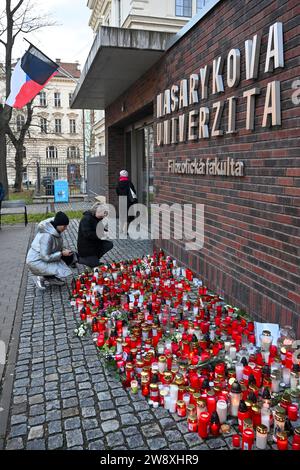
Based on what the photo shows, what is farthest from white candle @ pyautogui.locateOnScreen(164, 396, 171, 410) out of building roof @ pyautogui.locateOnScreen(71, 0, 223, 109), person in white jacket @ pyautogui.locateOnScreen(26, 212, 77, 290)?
building roof @ pyautogui.locateOnScreen(71, 0, 223, 109)

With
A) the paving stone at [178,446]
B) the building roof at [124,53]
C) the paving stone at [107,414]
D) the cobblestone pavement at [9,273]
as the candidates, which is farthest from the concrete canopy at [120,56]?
the paving stone at [178,446]

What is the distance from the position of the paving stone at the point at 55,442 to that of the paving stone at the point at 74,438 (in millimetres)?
45

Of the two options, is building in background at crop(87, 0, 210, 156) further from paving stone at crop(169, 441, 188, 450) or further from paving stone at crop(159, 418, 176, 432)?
paving stone at crop(169, 441, 188, 450)

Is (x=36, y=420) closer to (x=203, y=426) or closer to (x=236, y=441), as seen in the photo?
(x=203, y=426)

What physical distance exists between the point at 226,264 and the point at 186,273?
123 cm

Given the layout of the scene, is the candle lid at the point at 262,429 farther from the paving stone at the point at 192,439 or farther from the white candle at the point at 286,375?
the white candle at the point at 286,375

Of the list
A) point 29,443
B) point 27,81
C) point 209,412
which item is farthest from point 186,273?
point 27,81

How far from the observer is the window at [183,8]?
2009cm

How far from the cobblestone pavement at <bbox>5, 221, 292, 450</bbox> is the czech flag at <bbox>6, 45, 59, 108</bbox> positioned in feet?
23.9

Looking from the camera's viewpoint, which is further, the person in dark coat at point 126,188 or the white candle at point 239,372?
the person in dark coat at point 126,188

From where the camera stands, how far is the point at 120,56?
26.0ft

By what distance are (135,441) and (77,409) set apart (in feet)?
1.95

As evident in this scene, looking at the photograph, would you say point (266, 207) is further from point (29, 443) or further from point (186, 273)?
point (29, 443)

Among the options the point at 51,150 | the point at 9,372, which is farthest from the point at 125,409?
the point at 51,150
